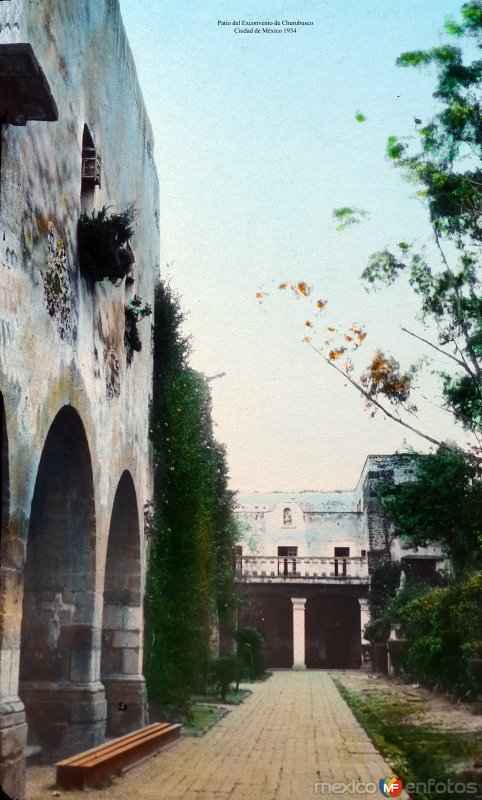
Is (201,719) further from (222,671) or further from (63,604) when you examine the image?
(63,604)

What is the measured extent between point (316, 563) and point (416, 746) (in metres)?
29.3

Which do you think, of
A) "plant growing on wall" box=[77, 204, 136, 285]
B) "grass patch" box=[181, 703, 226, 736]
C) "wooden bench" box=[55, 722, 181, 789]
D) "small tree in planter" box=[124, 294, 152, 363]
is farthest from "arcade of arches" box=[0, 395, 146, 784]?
"grass patch" box=[181, 703, 226, 736]

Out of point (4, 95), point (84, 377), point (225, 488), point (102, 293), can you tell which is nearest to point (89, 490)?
point (84, 377)

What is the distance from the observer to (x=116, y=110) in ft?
35.4

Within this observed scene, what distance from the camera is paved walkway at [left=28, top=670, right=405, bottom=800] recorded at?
23.7 feet

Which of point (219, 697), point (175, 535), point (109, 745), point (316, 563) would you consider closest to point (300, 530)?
point (316, 563)

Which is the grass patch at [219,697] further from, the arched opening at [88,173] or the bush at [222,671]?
the arched opening at [88,173]

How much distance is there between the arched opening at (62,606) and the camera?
8773mm

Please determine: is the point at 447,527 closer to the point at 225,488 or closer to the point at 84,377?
the point at 225,488

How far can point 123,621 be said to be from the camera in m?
11.7

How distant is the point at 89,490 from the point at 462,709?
939cm

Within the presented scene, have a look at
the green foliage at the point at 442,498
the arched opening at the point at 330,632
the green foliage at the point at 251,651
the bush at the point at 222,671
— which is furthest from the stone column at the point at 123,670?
the arched opening at the point at 330,632

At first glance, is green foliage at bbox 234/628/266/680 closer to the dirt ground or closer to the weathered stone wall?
the dirt ground

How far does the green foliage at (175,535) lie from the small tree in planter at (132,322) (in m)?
2.25
